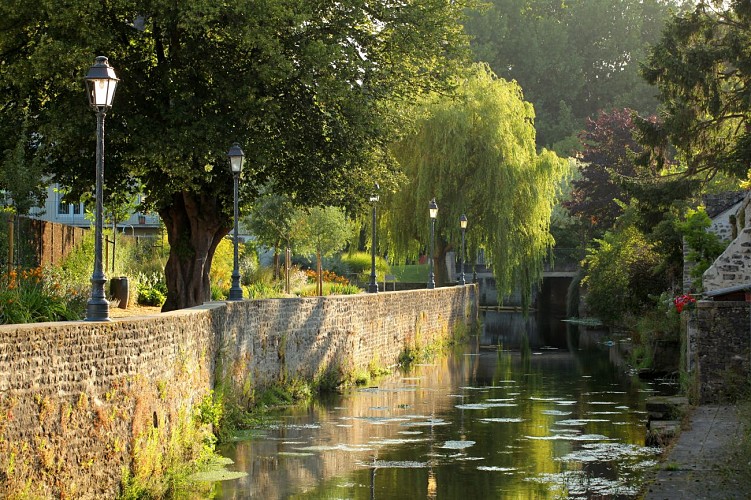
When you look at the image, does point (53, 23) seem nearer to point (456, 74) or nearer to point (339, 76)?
point (339, 76)

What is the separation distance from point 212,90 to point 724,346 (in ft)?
39.0

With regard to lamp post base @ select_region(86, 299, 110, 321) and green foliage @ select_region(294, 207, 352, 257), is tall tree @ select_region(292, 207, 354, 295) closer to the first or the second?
green foliage @ select_region(294, 207, 352, 257)

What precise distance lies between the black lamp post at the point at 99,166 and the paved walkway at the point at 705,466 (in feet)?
19.3

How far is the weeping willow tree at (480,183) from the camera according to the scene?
142 ft

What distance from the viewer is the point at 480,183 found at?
142 feet

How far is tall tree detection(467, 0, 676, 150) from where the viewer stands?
98.8 m

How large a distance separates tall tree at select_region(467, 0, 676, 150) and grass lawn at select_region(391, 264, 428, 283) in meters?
25.7

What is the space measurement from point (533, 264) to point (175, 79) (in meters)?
21.8

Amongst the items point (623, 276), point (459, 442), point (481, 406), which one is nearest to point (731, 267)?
point (481, 406)

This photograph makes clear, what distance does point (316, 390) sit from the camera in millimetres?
23969

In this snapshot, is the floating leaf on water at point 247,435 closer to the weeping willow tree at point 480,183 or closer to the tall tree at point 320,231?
the weeping willow tree at point 480,183

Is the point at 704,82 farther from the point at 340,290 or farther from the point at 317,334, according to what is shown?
the point at 317,334

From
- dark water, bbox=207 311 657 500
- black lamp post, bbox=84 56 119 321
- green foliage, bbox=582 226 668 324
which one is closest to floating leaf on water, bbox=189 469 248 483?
dark water, bbox=207 311 657 500

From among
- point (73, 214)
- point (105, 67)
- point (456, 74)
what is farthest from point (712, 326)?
point (73, 214)
